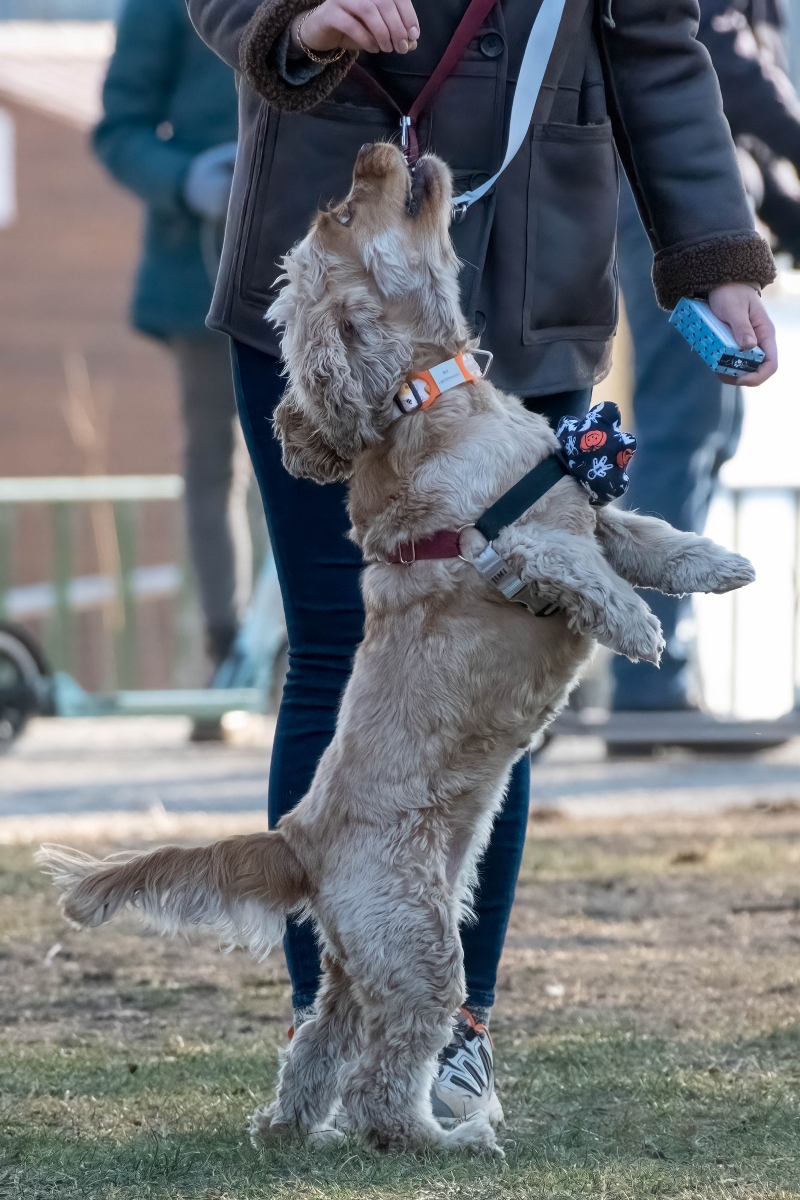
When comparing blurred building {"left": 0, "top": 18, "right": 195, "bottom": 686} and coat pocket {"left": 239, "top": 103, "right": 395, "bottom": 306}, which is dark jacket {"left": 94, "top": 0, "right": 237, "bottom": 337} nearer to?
coat pocket {"left": 239, "top": 103, "right": 395, "bottom": 306}

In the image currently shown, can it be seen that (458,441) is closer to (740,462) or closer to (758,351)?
(758,351)

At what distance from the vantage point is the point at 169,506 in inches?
356

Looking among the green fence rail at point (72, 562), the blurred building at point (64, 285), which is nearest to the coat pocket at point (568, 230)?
the green fence rail at point (72, 562)

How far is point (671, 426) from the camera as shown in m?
6.27

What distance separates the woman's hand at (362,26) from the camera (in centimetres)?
237

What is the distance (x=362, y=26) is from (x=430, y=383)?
56cm

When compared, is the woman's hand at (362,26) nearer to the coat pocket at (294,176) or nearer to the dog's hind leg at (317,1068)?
the coat pocket at (294,176)

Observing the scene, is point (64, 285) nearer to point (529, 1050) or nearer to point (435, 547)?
point (529, 1050)

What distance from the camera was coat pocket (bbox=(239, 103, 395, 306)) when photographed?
8.93ft

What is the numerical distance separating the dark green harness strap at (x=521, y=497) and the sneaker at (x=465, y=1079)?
0.91 metres

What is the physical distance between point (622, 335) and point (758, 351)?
4.48 meters

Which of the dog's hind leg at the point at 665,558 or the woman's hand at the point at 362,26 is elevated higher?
the woman's hand at the point at 362,26

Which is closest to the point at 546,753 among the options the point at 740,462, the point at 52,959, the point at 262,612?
the point at 262,612

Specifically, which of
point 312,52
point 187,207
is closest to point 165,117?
point 187,207
